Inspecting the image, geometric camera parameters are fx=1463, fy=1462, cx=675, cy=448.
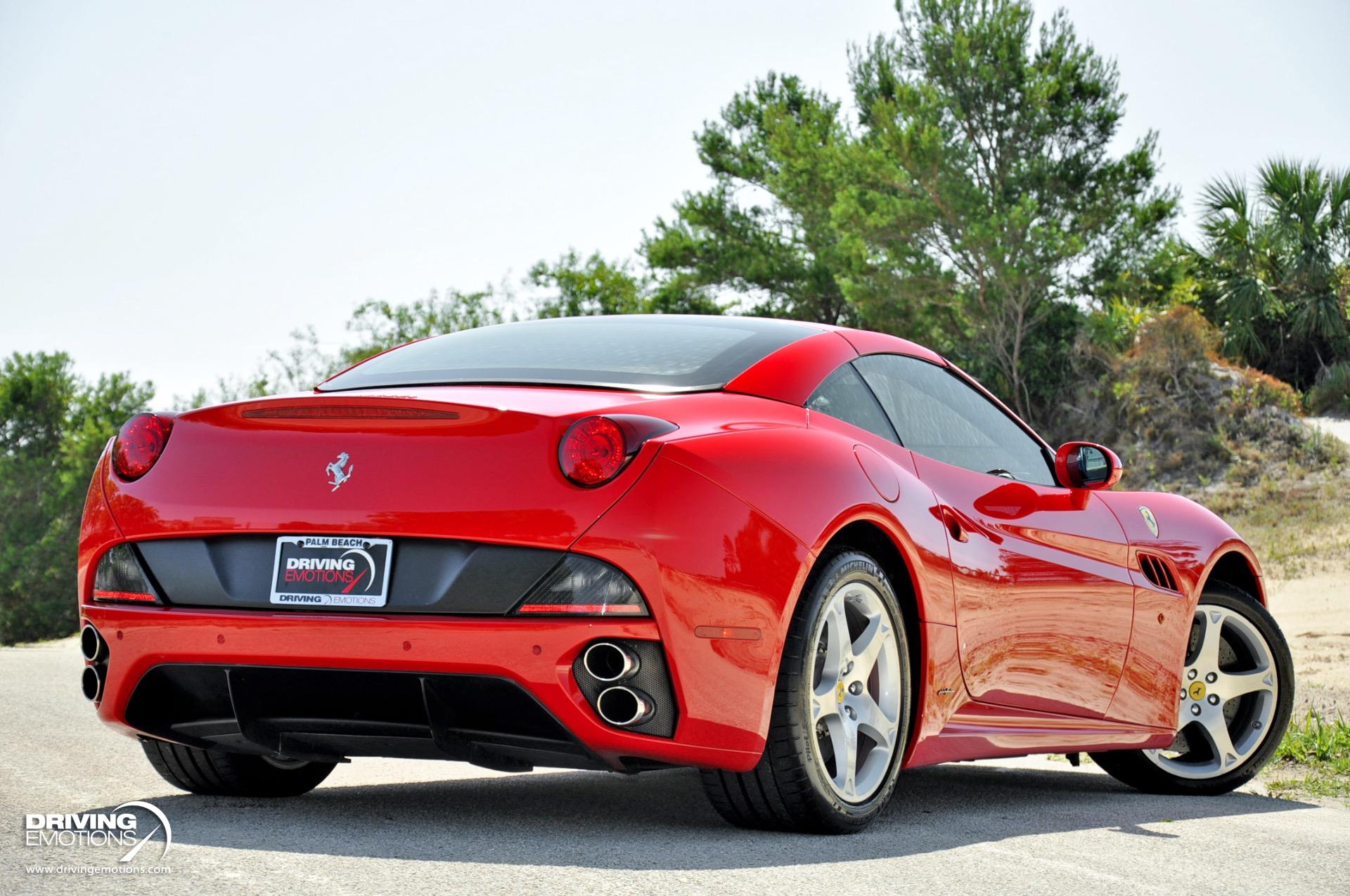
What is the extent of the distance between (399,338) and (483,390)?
168ft

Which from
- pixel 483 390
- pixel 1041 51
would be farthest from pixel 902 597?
pixel 1041 51

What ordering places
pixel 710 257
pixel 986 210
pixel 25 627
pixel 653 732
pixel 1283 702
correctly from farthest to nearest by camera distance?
1. pixel 25 627
2. pixel 710 257
3. pixel 986 210
4. pixel 1283 702
5. pixel 653 732

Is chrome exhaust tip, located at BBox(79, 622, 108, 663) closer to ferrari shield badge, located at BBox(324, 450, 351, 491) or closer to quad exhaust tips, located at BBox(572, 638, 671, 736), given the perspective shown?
ferrari shield badge, located at BBox(324, 450, 351, 491)

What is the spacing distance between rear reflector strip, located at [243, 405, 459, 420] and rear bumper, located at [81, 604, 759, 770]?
0.50 metres

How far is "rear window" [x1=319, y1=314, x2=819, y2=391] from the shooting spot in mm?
3934

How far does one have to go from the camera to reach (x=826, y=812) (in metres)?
3.65

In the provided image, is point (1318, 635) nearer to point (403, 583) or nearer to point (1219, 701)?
point (1219, 701)

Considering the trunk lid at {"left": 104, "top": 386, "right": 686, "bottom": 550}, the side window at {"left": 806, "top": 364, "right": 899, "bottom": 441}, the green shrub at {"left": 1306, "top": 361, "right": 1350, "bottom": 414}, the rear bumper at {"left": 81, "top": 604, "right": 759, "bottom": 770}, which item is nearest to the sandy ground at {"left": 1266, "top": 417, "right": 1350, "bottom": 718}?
the side window at {"left": 806, "top": 364, "right": 899, "bottom": 441}

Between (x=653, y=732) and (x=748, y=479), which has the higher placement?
(x=748, y=479)

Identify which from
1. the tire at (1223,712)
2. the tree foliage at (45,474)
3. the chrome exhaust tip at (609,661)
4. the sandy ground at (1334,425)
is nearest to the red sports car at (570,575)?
the chrome exhaust tip at (609,661)

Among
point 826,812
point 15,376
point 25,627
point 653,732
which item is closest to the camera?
point 653,732

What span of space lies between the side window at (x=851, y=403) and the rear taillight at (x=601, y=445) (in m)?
0.78

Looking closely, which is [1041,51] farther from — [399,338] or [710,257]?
[399,338]

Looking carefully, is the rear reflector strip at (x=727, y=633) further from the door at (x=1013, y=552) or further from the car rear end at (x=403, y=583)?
the door at (x=1013, y=552)
